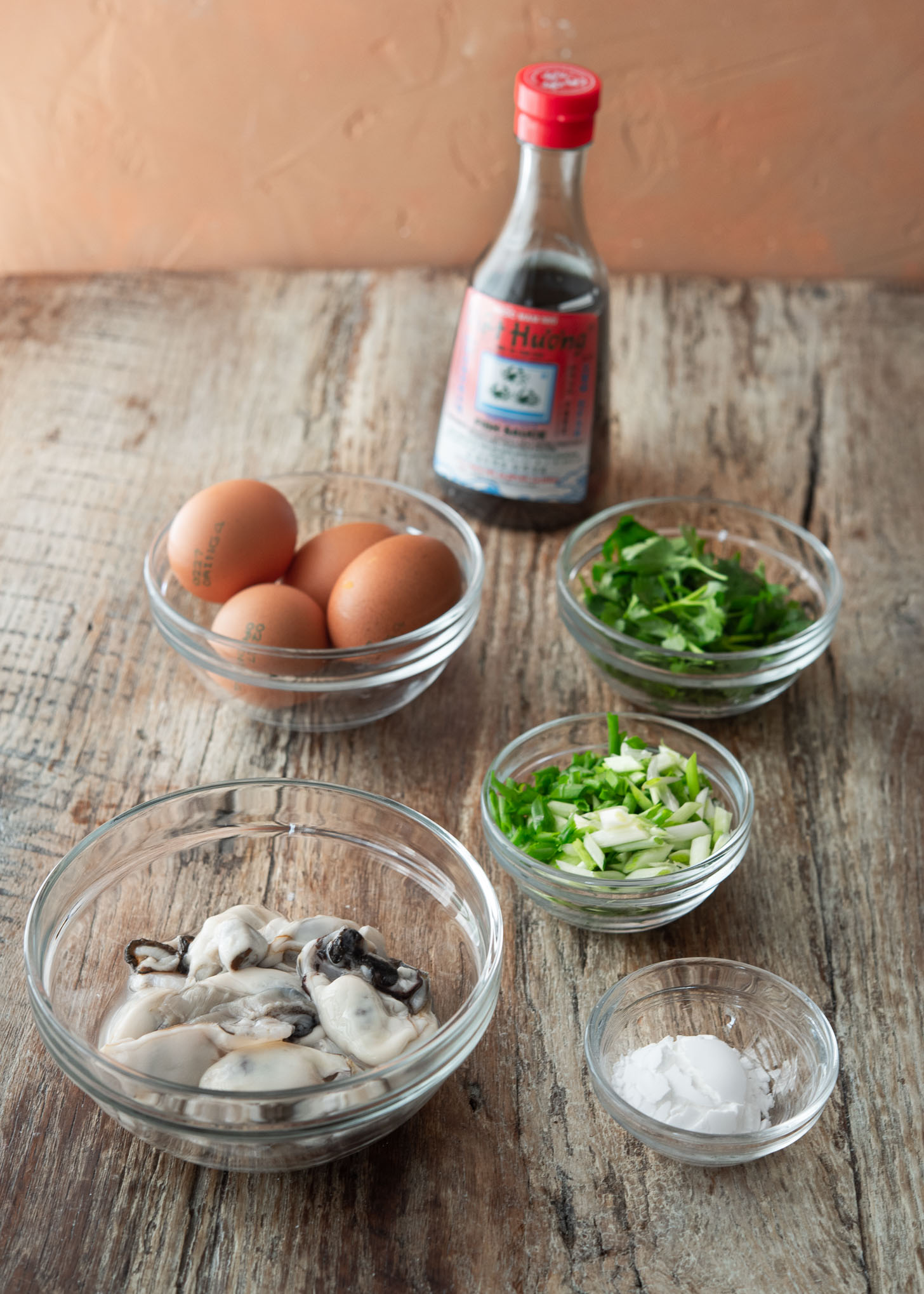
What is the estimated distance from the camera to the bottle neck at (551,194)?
1258 mm

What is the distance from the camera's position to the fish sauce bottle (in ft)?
4.21

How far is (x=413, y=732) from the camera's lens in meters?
1.15

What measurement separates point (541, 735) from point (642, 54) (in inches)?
53.6

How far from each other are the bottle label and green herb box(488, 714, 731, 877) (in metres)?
0.45

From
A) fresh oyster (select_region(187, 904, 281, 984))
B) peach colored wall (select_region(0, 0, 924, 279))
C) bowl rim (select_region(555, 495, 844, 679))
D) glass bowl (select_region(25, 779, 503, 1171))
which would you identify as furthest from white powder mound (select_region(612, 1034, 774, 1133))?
peach colored wall (select_region(0, 0, 924, 279))

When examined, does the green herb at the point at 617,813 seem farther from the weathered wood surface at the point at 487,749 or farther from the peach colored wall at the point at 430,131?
the peach colored wall at the point at 430,131

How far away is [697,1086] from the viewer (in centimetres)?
77

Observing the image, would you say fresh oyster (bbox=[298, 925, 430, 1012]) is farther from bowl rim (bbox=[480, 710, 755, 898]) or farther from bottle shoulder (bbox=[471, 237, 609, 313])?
bottle shoulder (bbox=[471, 237, 609, 313])

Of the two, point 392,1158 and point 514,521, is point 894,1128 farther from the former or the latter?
point 514,521

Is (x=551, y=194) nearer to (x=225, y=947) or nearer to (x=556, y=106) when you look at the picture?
(x=556, y=106)

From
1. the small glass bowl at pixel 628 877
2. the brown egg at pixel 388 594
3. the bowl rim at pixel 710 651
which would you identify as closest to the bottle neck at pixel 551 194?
the bowl rim at pixel 710 651

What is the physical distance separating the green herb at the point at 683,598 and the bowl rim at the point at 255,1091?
15.3 inches

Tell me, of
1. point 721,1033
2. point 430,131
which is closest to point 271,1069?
point 721,1033

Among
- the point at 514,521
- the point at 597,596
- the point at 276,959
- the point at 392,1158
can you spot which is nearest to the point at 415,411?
the point at 514,521
